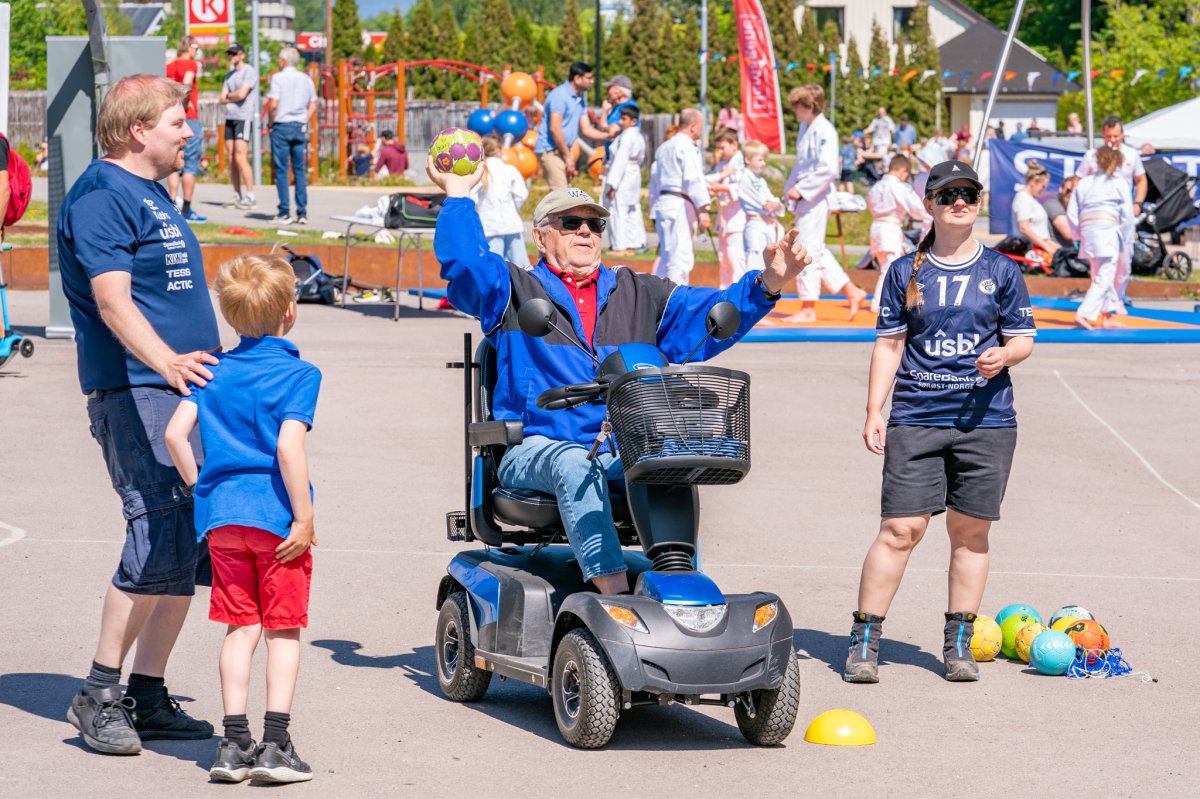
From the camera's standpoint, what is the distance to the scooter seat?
5.51 m

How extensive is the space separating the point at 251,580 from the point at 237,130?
61.5 feet

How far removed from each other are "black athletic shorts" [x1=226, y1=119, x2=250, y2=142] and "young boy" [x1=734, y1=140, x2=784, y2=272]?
8.57 metres

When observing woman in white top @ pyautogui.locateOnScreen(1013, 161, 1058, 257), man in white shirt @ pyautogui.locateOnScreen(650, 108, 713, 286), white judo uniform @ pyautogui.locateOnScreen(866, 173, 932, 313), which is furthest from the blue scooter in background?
woman in white top @ pyautogui.locateOnScreen(1013, 161, 1058, 257)

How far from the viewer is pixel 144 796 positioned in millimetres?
4688

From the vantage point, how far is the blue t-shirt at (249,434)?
15.5ft

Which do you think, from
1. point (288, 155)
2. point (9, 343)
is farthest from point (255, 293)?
point (288, 155)

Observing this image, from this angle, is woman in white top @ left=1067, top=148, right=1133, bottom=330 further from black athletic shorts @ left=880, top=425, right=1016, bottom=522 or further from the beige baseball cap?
the beige baseball cap

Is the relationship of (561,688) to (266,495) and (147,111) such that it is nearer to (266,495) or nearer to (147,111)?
(266,495)

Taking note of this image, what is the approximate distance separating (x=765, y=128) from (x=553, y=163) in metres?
14.0

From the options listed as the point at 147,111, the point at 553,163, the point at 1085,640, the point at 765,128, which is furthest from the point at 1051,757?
the point at 765,128

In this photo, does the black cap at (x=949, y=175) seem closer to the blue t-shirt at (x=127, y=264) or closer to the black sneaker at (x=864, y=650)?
the black sneaker at (x=864, y=650)

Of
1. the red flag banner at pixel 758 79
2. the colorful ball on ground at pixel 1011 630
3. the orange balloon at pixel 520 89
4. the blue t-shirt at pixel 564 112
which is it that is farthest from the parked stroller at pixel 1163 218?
the colorful ball on ground at pixel 1011 630

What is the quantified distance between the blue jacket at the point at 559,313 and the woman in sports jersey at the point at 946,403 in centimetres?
73

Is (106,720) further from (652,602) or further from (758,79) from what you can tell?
(758,79)
